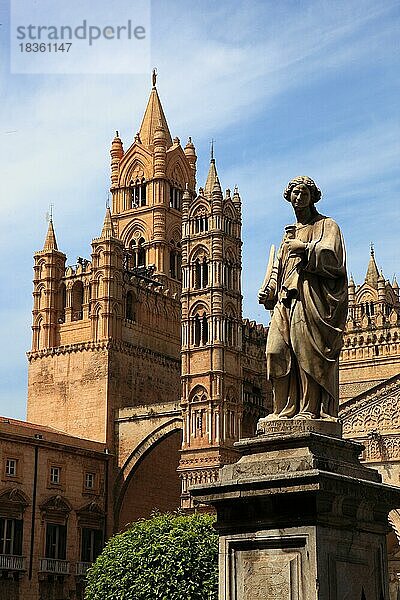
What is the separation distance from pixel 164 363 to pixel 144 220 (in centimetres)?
1366

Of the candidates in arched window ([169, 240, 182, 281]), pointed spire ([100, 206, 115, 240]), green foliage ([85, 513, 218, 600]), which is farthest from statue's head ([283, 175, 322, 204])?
arched window ([169, 240, 182, 281])

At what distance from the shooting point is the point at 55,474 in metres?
51.3

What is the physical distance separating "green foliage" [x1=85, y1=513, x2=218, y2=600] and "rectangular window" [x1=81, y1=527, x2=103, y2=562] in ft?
53.3

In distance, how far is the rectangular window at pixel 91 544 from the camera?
52250mm

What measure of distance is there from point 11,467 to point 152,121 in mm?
33559

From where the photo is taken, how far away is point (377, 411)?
154ft

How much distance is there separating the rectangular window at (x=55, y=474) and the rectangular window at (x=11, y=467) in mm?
2482

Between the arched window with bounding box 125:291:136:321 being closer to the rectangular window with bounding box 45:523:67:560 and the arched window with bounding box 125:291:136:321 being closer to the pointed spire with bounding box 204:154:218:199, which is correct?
the pointed spire with bounding box 204:154:218:199

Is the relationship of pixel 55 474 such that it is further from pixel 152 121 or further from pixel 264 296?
pixel 264 296

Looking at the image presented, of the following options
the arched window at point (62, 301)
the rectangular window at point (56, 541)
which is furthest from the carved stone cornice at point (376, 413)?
the arched window at point (62, 301)

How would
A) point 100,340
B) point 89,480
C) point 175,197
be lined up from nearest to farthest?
point 89,480 < point 100,340 < point 175,197

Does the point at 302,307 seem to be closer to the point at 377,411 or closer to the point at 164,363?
the point at 377,411

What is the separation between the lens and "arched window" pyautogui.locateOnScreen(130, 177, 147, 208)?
71.6m

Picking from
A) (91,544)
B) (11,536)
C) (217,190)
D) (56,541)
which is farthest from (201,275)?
(11,536)
